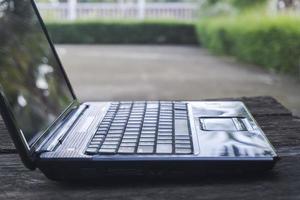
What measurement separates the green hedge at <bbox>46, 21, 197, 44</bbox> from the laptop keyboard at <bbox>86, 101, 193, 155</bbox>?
12.4 meters

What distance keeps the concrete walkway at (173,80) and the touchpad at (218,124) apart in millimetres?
3297

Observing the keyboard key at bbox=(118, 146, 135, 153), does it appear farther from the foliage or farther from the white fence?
the white fence

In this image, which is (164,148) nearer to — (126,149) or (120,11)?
(126,149)

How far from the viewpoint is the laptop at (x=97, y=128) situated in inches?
21.4

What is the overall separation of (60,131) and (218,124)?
19 cm

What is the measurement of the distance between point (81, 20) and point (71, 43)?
73 centimetres

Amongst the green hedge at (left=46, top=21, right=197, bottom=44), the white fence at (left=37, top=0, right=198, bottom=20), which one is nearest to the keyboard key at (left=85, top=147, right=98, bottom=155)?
the green hedge at (left=46, top=21, right=197, bottom=44)

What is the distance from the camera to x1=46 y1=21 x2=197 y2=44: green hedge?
13.1 meters

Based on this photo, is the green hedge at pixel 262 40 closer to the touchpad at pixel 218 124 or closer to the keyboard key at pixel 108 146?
the touchpad at pixel 218 124

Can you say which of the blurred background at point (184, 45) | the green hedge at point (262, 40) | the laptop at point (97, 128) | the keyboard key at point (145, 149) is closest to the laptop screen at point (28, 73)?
the laptop at point (97, 128)

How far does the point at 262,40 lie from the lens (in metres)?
6.86

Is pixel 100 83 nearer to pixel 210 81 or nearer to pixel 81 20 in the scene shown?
pixel 210 81

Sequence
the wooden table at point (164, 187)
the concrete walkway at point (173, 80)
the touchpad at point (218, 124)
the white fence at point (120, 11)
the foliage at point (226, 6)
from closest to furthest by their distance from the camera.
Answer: the wooden table at point (164, 187)
the touchpad at point (218, 124)
the concrete walkway at point (173, 80)
the foliage at point (226, 6)
the white fence at point (120, 11)

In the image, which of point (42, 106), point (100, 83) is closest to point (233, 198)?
point (42, 106)
